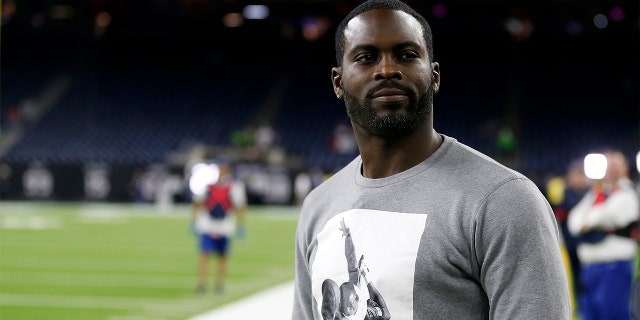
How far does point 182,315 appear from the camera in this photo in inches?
351

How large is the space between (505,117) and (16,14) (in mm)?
18977

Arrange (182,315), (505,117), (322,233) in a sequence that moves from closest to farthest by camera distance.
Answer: (322,233) → (182,315) → (505,117)

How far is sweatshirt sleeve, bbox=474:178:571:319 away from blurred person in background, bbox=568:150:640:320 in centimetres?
509

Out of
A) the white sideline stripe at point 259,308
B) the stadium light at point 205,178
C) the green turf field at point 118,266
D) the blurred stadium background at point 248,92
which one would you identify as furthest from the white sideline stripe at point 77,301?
the blurred stadium background at point 248,92

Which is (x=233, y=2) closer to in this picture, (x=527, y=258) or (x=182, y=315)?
(x=182, y=315)

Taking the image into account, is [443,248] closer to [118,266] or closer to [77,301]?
[77,301]

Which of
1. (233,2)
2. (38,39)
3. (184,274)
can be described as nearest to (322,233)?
(184,274)

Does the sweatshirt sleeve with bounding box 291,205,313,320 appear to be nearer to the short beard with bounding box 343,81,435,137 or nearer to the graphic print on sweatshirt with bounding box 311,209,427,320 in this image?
the graphic print on sweatshirt with bounding box 311,209,427,320

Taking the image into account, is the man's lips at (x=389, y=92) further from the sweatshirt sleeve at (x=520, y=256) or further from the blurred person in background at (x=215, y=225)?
the blurred person in background at (x=215, y=225)

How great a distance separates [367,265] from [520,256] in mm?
336

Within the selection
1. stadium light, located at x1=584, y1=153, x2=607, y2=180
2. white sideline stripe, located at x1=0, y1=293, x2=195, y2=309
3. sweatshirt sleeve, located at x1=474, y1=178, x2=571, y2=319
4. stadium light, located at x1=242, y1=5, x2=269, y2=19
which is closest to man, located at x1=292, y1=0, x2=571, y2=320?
sweatshirt sleeve, located at x1=474, y1=178, x2=571, y2=319

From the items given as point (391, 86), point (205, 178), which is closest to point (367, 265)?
point (391, 86)

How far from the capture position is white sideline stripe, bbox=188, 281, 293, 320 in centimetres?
852

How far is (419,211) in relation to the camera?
1899mm
